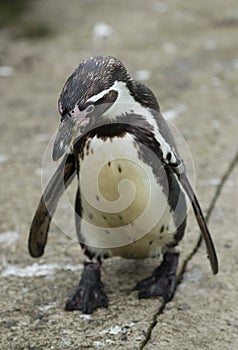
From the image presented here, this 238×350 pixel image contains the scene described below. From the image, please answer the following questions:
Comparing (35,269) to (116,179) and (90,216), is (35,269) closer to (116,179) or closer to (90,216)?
(90,216)

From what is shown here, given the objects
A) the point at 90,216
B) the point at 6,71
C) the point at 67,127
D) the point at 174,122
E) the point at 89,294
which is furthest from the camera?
the point at 6,71

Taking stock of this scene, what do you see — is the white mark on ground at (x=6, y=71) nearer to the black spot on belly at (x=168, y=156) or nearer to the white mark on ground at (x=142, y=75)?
the white mark on ground at (x=142, y=75)

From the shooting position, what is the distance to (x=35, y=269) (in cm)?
304

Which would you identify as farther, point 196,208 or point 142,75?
point 142,75

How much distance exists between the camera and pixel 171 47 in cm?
560

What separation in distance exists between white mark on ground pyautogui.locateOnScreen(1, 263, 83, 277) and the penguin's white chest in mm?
325

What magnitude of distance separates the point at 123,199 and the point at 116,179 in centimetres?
8

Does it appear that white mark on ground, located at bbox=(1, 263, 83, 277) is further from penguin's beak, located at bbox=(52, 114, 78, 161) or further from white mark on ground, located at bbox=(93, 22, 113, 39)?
white mark on ground, located at bbox=(93, 22, 113, 39)

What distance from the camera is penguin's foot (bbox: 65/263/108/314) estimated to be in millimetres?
2738

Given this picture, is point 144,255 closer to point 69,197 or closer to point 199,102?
point 69,197

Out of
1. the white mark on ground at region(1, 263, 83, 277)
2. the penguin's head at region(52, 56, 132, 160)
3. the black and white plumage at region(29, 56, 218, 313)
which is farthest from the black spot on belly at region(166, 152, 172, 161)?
the white mark on ground at region(1, 263, 83, 277)

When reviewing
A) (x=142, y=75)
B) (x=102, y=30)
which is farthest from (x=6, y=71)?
(x=102, y=30)

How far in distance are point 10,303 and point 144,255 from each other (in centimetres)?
51

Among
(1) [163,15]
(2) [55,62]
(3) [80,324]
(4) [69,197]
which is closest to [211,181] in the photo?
(4) [69,197]
